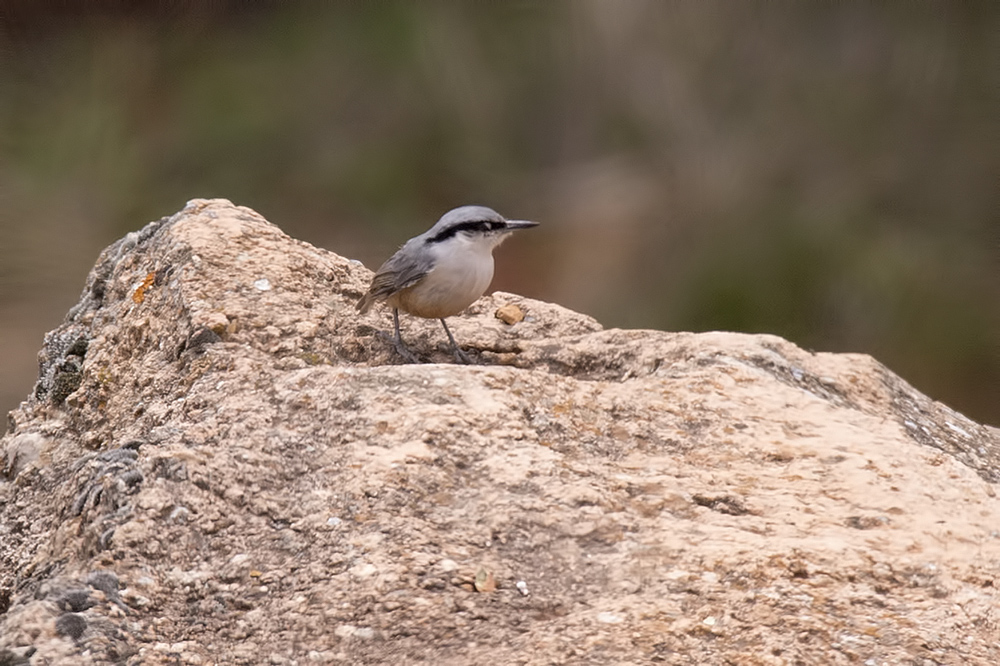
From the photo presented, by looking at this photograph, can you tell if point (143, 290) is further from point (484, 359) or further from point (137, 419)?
point (484, 359)

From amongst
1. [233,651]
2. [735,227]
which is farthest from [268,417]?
[735,227]

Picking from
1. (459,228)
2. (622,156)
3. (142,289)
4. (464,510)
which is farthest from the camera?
(622,156)

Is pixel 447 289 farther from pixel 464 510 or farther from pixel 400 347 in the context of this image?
pixel 464 510

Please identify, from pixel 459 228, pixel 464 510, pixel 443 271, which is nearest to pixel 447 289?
pixel 443 271

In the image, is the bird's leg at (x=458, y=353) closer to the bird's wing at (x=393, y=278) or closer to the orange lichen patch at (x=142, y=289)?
the bird's wing at (x=393, y=278)

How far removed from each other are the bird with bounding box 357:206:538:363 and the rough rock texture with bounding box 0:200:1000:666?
328 mm

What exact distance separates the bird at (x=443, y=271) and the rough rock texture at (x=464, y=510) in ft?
1.08

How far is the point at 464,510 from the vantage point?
219 centimetres

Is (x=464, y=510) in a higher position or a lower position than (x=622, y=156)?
lower

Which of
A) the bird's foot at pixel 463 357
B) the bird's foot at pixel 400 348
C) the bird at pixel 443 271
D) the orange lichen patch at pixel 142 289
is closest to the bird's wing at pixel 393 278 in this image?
the bird at pixel 443 271

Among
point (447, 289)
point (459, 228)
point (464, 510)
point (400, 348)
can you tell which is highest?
point (459, 228)

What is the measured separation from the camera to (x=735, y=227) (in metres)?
6.06

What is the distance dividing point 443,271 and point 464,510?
4.30 ft

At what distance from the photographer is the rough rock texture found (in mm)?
1924
